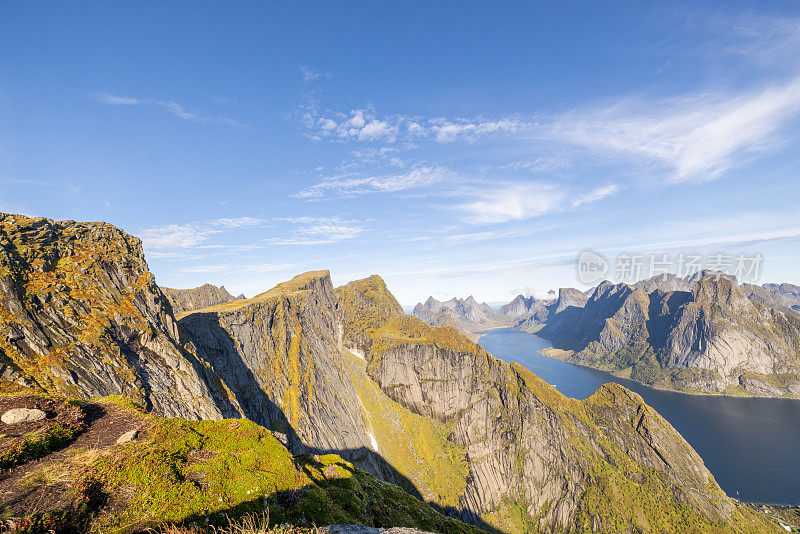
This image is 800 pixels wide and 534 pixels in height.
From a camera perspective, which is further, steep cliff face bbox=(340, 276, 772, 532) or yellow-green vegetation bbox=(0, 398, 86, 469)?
steep cliff face bbox=(340, 276, 772, 532)

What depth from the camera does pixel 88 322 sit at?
42.4 metres

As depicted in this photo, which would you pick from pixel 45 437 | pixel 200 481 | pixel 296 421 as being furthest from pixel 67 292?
pixel 296 421

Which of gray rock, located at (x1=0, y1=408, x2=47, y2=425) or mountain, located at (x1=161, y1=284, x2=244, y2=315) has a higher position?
mountain, located at (x1=161, y1=284, x2=244, y2=315)

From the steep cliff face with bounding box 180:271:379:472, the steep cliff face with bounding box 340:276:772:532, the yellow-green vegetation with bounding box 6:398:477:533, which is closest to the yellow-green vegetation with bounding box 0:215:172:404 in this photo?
the yellow-green vegetation with bounding box 6:398:477:533

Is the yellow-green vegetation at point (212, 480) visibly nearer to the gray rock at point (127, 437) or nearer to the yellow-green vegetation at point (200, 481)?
the yellow-green vegetation at point (200, 481)

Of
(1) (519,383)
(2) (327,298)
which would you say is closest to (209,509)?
(2) (327,298)

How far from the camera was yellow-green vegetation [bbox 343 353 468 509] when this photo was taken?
134 m

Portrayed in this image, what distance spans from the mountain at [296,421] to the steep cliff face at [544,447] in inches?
32.7

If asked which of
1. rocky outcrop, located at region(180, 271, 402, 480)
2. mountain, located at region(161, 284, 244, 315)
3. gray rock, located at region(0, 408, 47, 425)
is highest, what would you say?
mountain, located at region(161, 284, 244, 315)

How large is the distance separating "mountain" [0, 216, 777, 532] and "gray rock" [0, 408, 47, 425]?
0.50m

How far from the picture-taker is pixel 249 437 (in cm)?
1738

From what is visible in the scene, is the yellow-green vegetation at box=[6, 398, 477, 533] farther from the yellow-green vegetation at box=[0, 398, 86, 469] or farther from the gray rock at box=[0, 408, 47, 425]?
the gray rock at box=[0, 408, 47, 425]

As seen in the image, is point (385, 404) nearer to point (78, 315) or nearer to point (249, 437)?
point (78, 315)

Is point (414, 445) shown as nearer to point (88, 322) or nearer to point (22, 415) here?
point (88, 322)
